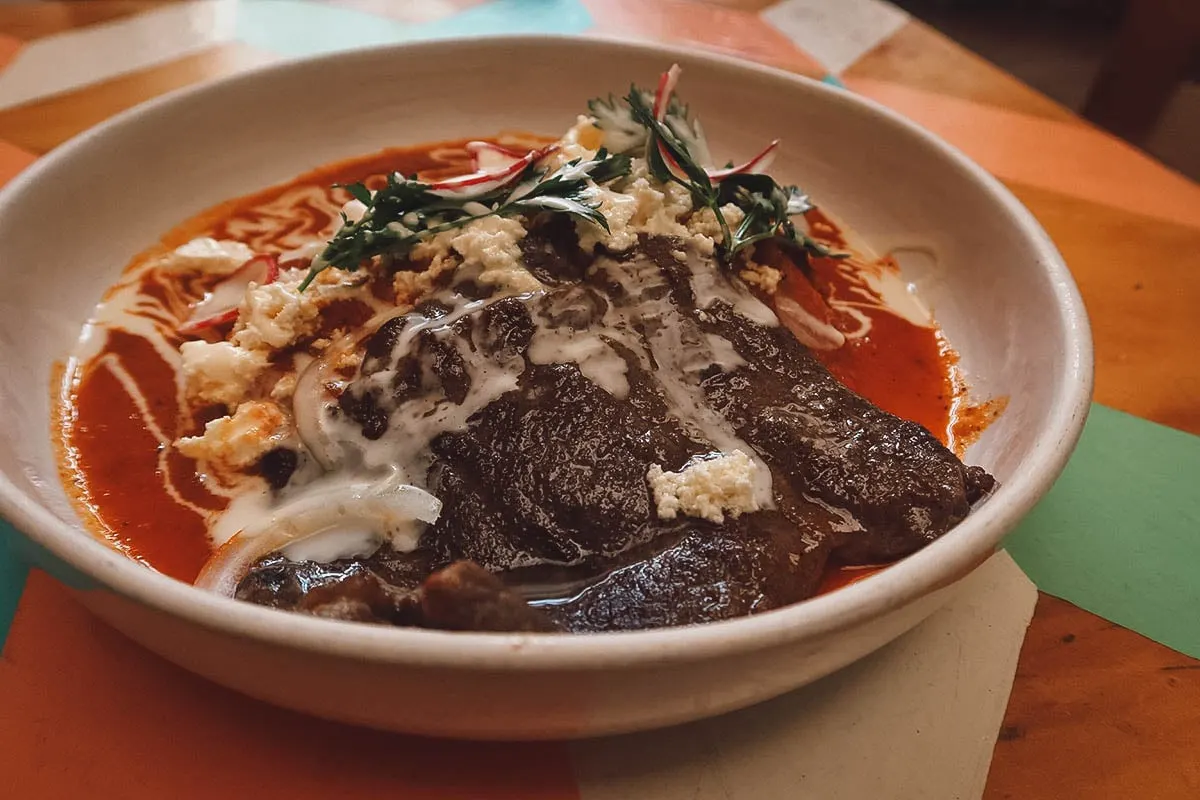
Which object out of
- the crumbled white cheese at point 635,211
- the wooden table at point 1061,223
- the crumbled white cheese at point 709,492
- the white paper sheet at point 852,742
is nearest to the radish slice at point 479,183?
the crumbled white cheese at point 635,211

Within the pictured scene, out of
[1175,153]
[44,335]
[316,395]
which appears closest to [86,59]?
[44,335]

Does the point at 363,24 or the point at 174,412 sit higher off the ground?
the point at 363,24

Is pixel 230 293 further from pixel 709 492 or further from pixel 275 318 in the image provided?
pixel 709 492

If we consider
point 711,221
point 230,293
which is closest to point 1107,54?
point 711,221

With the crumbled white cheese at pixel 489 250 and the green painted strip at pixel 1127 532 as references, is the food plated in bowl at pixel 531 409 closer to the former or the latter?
the crumbled white cheese at pixel 489 250

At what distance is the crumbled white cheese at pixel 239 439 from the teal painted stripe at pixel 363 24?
7.67 feet

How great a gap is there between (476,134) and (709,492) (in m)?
2.18

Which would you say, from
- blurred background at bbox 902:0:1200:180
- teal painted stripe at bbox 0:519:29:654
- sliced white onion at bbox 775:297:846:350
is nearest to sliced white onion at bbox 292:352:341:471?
teal painted stripe at bbox 0:519:29:654

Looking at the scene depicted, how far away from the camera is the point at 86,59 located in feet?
12.0

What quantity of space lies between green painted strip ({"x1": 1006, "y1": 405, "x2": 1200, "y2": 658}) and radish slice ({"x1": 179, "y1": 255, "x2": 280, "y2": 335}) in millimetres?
2154

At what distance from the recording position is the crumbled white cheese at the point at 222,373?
2.26 m

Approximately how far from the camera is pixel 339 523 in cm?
192

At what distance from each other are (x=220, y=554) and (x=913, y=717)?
1.45m

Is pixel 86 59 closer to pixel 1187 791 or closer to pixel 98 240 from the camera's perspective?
pixel 98 240
